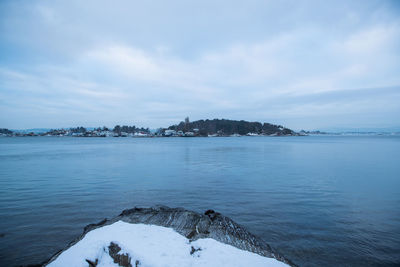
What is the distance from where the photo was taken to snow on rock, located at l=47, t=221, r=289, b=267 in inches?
200

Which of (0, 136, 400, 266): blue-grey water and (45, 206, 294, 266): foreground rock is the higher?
(45, 206, 294, 266): foreground rock

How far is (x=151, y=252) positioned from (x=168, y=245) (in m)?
0.52

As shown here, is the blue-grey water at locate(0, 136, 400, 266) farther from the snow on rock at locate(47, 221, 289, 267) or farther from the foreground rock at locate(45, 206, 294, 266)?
the snow on rock at locate(47, 221, 289, 267)

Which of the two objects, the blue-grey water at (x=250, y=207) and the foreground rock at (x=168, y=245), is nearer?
the foreground rock at (x=168, y=245)

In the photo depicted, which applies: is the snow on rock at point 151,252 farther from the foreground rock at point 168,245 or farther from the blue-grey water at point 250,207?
the blue-grey water at point 250,207

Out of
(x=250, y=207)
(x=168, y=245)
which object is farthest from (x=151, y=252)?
(x=250, y=207)

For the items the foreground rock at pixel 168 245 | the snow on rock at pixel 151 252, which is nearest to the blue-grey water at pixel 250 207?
the foreground rock at pixel 168 245

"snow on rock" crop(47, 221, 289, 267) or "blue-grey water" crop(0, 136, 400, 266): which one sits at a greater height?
"snow on rock" crop(47, 221, 289, 267)

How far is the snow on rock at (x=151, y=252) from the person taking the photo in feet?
16.7

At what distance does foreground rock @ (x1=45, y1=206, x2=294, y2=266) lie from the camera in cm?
514

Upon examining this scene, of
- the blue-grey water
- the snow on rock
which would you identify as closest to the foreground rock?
the snow on rock

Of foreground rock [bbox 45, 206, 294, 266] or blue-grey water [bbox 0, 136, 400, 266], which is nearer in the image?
foreground rock [bbox 45, 206, 294, 266]

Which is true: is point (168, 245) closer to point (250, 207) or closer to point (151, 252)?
point (151, 252)

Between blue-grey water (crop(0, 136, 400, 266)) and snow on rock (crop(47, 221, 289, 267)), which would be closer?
snow on rock (crop(47, 221, 289, 267))
